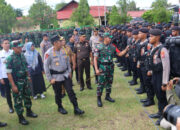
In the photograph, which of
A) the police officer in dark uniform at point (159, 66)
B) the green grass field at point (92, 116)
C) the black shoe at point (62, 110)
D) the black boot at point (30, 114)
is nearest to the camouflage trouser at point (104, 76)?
the green grass field at point (92, 116)

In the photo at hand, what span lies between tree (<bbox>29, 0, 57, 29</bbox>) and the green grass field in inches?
1377

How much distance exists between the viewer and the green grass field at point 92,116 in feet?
12.7

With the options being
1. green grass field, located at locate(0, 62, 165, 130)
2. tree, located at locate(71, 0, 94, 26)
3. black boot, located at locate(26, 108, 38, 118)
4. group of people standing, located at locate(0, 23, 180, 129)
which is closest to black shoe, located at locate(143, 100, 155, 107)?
group of people standing, located at locate(0, 23, 180, 129)

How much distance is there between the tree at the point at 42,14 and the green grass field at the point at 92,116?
3496 centimetres

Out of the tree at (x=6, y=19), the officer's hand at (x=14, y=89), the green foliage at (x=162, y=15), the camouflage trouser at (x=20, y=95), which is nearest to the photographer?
the officer's hand at (x=14, y=89)

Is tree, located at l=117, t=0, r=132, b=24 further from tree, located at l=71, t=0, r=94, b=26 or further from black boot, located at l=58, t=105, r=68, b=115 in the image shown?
black boot, located at l=58, t=105, r=68, b=115

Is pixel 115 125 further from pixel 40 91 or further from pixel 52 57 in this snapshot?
pixel 40 91

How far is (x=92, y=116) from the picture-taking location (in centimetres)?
431

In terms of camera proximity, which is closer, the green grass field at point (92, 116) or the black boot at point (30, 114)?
the green grass field at point (92, 116)

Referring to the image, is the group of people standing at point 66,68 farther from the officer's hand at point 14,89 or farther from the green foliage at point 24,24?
the green foliage at point 24,24

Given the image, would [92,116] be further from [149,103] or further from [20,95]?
[20,95]

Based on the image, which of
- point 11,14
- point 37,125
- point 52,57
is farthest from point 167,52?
point 11,14

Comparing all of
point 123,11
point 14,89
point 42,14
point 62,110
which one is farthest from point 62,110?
point 42,14

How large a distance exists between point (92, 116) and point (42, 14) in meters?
36.7
